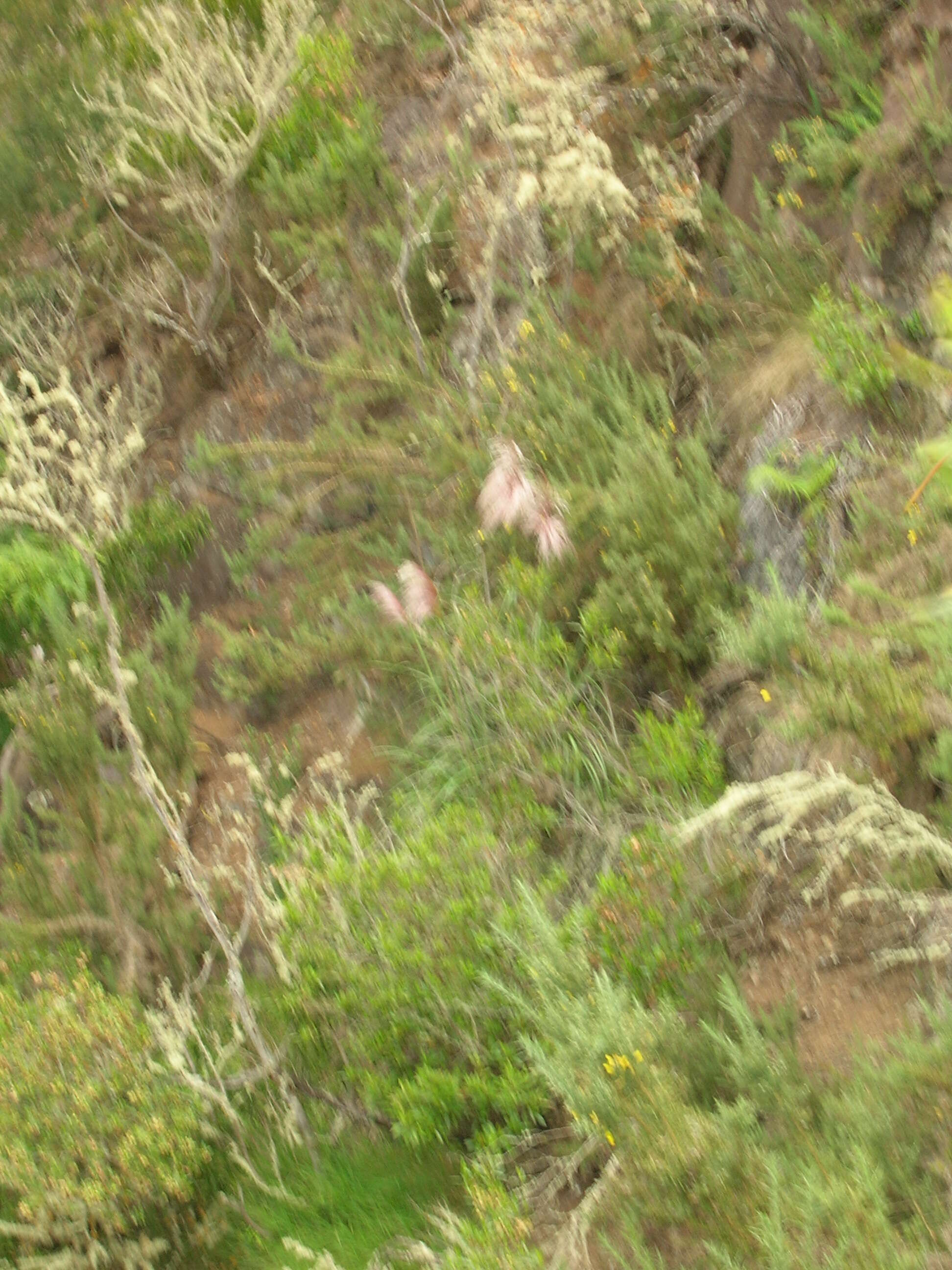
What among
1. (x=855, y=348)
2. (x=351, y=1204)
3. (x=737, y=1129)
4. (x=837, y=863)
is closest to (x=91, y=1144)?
(x=351, y=1204)

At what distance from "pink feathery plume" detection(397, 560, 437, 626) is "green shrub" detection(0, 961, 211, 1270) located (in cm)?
167

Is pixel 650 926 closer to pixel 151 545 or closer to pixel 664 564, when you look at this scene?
pixel 664 564

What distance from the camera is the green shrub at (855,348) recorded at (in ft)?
10.4

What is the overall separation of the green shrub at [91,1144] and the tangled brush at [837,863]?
1702 mm

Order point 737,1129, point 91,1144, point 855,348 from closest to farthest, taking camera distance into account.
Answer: point 737,1129 < point 91,1144 < point 855,348

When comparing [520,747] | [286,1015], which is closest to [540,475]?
[520,747]

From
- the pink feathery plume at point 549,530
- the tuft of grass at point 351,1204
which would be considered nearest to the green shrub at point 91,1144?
the tuft of grass at point 351,1204

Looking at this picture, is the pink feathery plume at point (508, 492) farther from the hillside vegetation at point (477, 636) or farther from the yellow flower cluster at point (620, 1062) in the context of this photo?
the yellow flower cluster at point (620, 1062)

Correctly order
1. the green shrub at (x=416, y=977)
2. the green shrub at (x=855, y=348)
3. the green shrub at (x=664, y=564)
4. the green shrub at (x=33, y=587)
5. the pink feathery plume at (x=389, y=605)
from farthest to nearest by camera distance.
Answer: the green shrub at (x=33, y=587) < the pink feathery plume at (x=389, y=605) < the green shrub at (x=664, y=564) < the green shrub at (x=855, y=348) < the green shrub at (x=416, y=977)

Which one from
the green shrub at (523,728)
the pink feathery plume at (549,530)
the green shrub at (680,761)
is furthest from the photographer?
the pink feathery plume at (549,530)

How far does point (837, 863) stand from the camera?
7.92 feet

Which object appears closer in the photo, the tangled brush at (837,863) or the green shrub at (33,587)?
the tangled brush at (837,863)

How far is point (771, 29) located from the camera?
4023mm

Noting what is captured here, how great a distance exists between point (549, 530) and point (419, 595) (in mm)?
597
